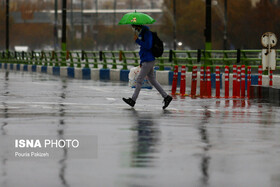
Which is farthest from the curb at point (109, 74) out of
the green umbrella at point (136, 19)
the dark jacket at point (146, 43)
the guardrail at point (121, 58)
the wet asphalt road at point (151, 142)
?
the dark jacket at point (146, 43)

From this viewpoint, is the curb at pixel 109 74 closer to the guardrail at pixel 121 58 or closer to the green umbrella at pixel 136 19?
the guardrail at pixel 121 58

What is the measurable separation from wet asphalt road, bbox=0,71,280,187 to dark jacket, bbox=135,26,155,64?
1142mm

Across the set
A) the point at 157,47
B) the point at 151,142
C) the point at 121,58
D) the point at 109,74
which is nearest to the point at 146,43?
the point at 157,47

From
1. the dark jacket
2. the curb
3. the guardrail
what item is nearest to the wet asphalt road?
the dark jacket

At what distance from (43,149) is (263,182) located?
3.52 metres

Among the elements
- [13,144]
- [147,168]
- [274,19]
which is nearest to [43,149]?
[13,144]

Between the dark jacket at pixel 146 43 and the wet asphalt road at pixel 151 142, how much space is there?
1142mm

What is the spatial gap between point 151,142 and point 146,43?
710 centimetres

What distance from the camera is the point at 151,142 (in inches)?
518

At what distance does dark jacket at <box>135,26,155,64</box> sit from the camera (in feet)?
65.7

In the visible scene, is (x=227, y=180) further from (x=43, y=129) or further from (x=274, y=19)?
(x=274, y=19)

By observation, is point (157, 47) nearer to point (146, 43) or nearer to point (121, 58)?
point (146, 43)

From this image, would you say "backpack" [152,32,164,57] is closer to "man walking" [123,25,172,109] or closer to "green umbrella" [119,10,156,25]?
"man walking" [123,25,172,109]

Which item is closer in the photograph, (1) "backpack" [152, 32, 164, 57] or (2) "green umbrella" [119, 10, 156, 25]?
(1) "backpack" [152, 32, 164, 57]
